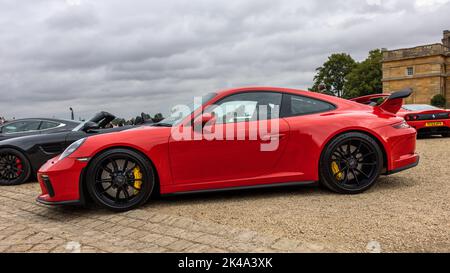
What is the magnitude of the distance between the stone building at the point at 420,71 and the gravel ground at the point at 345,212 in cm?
5892

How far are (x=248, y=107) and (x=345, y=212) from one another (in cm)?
152

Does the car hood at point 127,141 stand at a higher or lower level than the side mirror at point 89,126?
lower

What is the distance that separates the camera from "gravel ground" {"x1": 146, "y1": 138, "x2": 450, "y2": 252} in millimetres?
2656

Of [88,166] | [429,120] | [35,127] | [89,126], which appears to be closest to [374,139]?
[88,166]

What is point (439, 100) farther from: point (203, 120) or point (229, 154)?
point (203, 120)

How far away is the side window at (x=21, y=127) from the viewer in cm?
827

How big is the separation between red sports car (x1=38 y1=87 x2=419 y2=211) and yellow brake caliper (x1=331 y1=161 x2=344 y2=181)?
11 millimetres

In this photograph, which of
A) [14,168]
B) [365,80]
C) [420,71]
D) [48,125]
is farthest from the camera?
[365,80]

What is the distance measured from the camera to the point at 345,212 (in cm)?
334

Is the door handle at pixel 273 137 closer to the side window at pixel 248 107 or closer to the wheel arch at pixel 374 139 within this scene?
the side window at pixel 248 107

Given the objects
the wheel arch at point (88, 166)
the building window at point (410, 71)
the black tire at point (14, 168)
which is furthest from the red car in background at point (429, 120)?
the building window at point (410, 71)

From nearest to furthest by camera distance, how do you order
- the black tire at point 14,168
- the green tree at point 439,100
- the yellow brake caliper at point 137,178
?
the yellow brake caliper at point 137,178, the black tire at point 14,168, the green tree at point 439,100

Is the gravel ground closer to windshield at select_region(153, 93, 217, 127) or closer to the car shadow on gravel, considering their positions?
the car shadow on gravel
